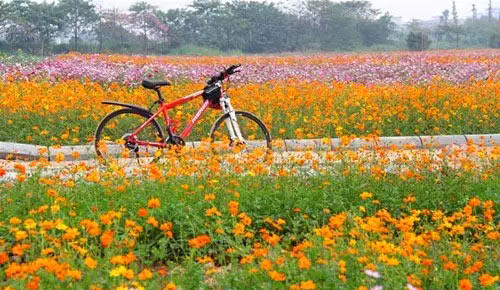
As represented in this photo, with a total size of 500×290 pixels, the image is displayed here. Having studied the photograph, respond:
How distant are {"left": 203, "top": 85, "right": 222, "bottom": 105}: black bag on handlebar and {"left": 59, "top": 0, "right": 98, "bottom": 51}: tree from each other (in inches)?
1096

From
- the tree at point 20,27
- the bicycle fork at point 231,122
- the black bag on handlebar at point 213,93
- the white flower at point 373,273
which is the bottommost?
the white flower at point 373,273

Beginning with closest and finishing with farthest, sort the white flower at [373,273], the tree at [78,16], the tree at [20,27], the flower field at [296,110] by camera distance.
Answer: the white flower at [373,273] < the flower field at [296,110] < the tree at [20,27] < the tree at [78,16]

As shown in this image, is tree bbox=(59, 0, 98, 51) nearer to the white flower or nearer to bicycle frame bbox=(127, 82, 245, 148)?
bicycle frame bbox=(127, 82, 245, 148)

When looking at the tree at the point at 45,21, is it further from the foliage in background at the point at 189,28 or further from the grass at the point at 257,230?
the grass at the point at 257,230

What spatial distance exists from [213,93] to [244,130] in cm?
132

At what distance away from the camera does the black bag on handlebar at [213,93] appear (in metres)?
8.41

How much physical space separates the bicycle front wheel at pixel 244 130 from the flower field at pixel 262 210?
2.52ft

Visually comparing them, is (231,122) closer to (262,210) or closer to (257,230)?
(262,210)

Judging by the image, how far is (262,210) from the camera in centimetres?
564

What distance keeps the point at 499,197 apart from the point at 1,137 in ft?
21.6

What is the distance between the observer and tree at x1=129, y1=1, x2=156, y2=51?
39.2m

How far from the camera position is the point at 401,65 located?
20469 millimetres

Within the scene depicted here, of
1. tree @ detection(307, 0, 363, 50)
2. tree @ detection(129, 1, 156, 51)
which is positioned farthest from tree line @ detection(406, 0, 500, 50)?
tree @ detection(129, 1, 156, 51)

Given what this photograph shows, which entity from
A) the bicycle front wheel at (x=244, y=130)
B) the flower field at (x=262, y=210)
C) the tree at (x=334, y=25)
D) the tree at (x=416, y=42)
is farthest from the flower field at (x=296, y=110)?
the tree at (x=334, y=25)
